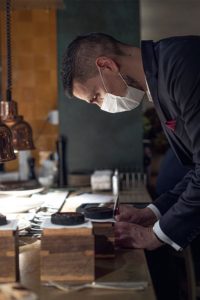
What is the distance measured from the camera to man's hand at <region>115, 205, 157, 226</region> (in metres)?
2.18

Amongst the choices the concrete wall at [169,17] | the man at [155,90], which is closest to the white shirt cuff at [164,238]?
the man at [155,90]

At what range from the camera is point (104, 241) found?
1786 millimetres

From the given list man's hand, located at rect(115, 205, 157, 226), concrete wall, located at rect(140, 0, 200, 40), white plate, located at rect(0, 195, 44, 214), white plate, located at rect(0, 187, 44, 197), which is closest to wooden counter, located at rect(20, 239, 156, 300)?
man's hand, located at rect(115, 205, 157, 226)

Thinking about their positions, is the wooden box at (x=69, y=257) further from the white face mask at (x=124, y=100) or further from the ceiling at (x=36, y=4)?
the ceiling at (x=36, y=4)

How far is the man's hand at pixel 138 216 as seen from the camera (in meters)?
2.18

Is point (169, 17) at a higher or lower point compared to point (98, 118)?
higher

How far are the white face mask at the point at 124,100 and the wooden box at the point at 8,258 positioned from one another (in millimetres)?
794

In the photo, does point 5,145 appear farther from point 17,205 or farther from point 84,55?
point 17,205

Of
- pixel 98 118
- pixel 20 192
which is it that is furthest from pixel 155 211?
pixel 98 118

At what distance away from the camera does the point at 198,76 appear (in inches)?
71.7

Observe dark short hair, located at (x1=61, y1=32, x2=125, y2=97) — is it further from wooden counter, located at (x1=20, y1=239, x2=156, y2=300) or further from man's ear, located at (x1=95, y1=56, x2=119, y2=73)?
wooden counter, located at (x1=20, y1=239, x2=156, y2=300)

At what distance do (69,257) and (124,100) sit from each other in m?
0.88

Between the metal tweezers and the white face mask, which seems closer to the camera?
the metal tweezers

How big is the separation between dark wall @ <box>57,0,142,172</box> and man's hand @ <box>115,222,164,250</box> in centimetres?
233
